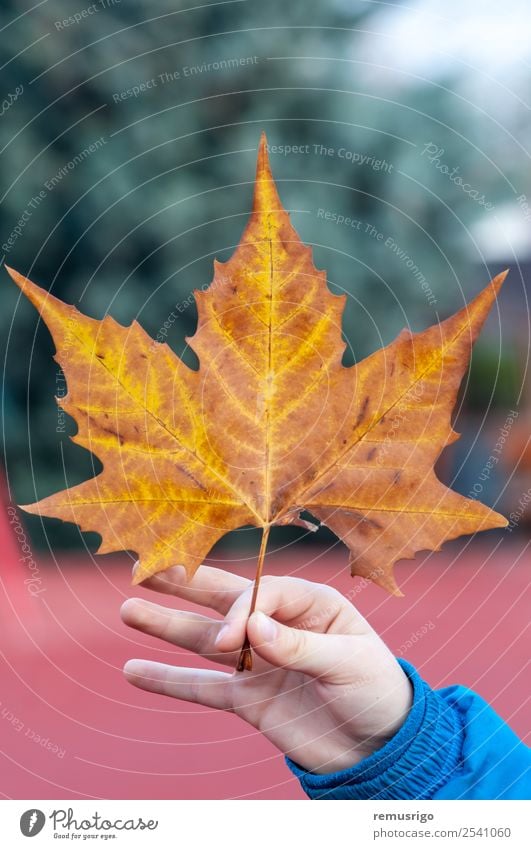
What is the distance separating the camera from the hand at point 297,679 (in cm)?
57

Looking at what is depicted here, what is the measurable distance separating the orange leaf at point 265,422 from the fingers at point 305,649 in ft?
0.19

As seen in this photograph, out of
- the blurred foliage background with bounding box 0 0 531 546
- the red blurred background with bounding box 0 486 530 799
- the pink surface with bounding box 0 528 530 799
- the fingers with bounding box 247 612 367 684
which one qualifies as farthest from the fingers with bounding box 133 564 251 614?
the blurred foliage background with bounding box 0 0 531 546

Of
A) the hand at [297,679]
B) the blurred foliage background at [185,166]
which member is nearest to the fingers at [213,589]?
the hand at [297,679]

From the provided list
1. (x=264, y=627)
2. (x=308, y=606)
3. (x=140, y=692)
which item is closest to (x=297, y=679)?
(x=308, y=606)

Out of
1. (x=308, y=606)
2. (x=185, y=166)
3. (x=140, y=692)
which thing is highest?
(x=185, y=166)

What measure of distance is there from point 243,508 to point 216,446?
0.12ft

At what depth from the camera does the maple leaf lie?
0.43 meters

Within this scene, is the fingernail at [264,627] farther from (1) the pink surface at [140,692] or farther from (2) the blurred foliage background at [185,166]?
(2) the blurred foliage background at [185,166]

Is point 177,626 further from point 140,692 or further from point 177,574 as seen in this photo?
point 140,692

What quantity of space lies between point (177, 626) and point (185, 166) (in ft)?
5.81

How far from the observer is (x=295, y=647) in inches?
19.3

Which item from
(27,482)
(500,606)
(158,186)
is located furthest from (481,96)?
(27,482)

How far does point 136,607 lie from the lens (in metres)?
0.61
